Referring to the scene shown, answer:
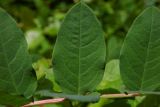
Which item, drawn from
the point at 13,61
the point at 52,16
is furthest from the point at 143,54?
the point at 52,16

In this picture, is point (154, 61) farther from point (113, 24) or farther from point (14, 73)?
point (113, 24)

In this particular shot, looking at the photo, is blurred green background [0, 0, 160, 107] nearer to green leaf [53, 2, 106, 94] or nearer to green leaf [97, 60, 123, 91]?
green leaf [97, 60, 123, 91]

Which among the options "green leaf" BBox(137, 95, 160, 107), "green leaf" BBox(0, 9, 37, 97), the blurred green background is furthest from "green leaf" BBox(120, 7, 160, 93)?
the blurred green background

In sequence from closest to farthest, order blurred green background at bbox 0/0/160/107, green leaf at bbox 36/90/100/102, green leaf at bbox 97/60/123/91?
1. green leaf at bbox 36/90/100/102
2. green leaf at bbox 97/60/123/91
3. blurred green background at bbox 0/0/160/107

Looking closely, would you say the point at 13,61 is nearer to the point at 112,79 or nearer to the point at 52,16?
the point at 112,79

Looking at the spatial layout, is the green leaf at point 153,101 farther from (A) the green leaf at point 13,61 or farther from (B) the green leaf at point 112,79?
(A) the green leaf at point 13,61

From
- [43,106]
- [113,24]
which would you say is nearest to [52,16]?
[113,24]
